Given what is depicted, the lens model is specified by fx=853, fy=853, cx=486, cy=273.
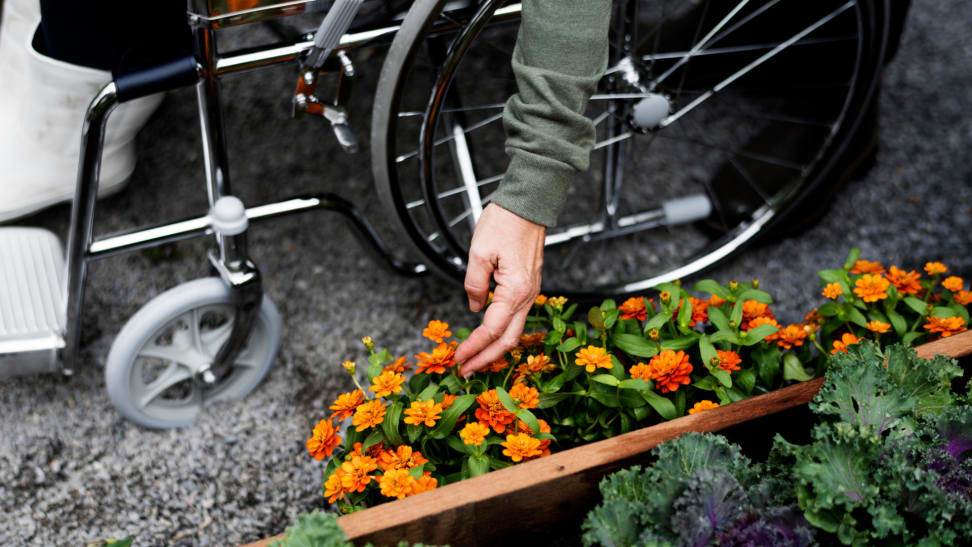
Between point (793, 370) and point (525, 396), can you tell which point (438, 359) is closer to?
point (525, 396)

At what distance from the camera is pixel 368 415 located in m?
0.99

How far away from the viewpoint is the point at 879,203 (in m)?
2.03

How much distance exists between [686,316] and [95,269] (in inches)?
51.2

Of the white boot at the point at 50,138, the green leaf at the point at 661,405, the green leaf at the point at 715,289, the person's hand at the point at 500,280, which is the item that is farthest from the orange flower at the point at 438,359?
the white boot at the point at 50,138

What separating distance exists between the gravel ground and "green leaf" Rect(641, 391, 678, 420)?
2.23 ft

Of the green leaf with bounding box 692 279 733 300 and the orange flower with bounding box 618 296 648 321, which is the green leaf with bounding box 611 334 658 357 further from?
the green leaf with bounding box 692 279 733 300

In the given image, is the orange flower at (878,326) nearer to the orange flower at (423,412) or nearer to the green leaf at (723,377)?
the green leaf at (723,377)

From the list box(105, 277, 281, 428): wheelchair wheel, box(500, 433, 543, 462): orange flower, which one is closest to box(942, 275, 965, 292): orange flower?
box(500, 433, 543, 462): orange flower

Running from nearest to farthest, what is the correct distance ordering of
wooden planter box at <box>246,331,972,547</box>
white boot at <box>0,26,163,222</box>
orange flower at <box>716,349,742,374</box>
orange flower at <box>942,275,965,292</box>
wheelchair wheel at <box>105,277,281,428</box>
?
wooden planter box at <box>246,331,972,547</box> < orange flower at <box>716,349,742,374</box> < orange flower at <box>942,275,965,292</box> < wheelchair wheel at <box>105,277,281,428</box> < white boot at <box>0,26,163,222</box>

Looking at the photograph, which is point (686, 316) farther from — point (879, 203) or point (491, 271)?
point (879, 203)

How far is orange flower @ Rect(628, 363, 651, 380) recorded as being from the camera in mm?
1048

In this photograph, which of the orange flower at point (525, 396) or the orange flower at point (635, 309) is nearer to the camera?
the orange flower at point (525, 396)

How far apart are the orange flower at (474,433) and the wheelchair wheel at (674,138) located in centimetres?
51

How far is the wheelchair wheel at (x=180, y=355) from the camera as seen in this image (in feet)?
4.45
